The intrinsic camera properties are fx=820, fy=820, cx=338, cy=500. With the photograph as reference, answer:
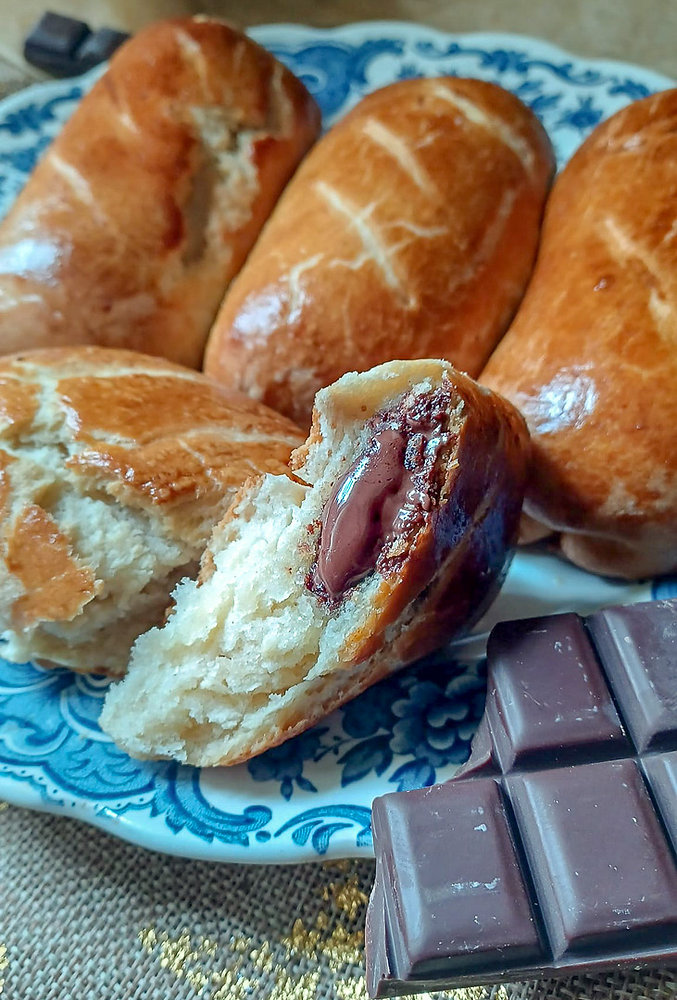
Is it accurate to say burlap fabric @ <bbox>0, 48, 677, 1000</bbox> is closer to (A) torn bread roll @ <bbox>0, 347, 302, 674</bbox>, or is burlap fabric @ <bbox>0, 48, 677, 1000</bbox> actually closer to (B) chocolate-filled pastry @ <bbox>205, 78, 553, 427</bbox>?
(A) torn bread roll @ <bbox>0, 347, 302, 674</bbox>

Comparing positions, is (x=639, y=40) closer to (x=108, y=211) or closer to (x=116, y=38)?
(x=116, y=38)

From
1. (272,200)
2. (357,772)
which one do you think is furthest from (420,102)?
(357,772)

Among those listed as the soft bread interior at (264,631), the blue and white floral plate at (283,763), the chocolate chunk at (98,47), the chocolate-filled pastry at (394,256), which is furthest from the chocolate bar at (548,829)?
the chocolate chunk at (98,47)

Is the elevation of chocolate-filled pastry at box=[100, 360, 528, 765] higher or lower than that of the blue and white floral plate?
higher

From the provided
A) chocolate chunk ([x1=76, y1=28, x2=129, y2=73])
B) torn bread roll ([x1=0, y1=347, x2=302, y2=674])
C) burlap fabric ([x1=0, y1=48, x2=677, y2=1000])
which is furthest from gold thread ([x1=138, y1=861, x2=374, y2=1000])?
chocolate chunk ([x1=76, y1=28, x2=129, y2=73])

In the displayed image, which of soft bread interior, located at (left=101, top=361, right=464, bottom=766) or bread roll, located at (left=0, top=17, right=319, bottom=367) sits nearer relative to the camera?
soft bread interior, located at (left=101, top=361, right=464, bottom=766)

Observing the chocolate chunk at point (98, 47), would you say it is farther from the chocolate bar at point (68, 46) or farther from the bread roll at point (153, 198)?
the bread roll at point (153, 198)
